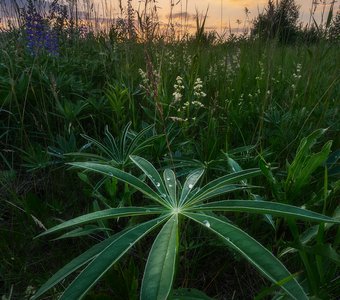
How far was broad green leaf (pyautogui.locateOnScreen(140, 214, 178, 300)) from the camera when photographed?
556 mm

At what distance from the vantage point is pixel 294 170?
1036mm

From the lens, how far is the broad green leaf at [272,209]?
0.65 metres

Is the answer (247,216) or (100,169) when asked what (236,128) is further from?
(100,169)

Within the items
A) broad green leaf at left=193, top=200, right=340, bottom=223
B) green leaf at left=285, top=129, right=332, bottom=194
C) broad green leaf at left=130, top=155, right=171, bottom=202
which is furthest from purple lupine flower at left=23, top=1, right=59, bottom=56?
broad green leaf at left=193, top=200, right=340, bottom=223

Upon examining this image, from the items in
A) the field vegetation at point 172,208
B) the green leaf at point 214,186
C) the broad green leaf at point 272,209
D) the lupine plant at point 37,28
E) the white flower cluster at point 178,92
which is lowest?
the field vegetation at point 172,208

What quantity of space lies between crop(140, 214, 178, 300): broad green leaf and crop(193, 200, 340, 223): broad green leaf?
3.9 inches

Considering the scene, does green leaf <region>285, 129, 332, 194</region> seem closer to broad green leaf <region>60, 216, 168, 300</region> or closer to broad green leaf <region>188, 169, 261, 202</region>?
broad green leaf <region>188, 169, 261, 202</region>

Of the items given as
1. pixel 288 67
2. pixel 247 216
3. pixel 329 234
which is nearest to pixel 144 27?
pixel 247 216

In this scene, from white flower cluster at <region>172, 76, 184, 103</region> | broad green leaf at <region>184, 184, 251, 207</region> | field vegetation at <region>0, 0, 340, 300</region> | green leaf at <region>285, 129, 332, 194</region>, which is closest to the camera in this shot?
field vegetation at <region>0, 0, 340, 300</region>

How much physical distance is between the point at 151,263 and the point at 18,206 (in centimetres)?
102

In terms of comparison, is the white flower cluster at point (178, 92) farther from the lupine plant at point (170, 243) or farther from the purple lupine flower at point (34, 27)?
the purple lupine flower at point (34, 27)

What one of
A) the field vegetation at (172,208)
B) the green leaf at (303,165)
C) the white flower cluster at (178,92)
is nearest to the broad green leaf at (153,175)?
the field vegetation at (172,208)

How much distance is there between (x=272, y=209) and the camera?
665mm

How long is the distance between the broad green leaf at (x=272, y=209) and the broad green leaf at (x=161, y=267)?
0.10 meters
